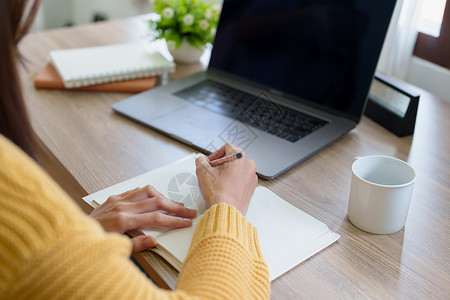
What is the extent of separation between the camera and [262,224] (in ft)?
2.40

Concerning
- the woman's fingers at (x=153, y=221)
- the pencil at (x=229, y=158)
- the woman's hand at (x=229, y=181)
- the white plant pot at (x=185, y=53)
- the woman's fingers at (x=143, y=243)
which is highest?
the white plant pot at (x=185, y=53)

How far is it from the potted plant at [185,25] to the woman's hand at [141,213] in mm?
683

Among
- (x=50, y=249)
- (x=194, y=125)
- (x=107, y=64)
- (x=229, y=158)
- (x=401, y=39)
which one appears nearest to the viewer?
(x=50, y=249)

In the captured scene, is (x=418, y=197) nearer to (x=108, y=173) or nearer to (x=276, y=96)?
(x=276, y=96)

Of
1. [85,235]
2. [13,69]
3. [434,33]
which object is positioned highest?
[434,33]

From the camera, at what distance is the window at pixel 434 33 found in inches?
49.9

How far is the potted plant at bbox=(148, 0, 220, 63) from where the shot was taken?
130cm

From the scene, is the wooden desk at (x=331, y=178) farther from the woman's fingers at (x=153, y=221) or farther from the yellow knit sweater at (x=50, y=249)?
the yellow knit sweater at (x=50, y=249)

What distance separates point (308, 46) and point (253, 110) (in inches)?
7.8

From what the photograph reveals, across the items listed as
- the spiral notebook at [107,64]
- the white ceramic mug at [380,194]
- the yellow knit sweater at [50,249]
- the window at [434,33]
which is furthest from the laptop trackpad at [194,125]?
the window at [434,33]

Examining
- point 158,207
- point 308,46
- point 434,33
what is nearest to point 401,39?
point 434,33

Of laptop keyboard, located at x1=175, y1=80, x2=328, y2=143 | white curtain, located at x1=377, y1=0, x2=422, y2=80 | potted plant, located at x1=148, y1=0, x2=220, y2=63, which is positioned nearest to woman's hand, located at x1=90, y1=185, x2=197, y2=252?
laptop keyboard, located at x1=175, y1=80, x2=328, y2=143

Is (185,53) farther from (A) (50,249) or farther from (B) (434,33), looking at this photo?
(A) (50,249)

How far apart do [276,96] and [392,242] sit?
51 centimetres
